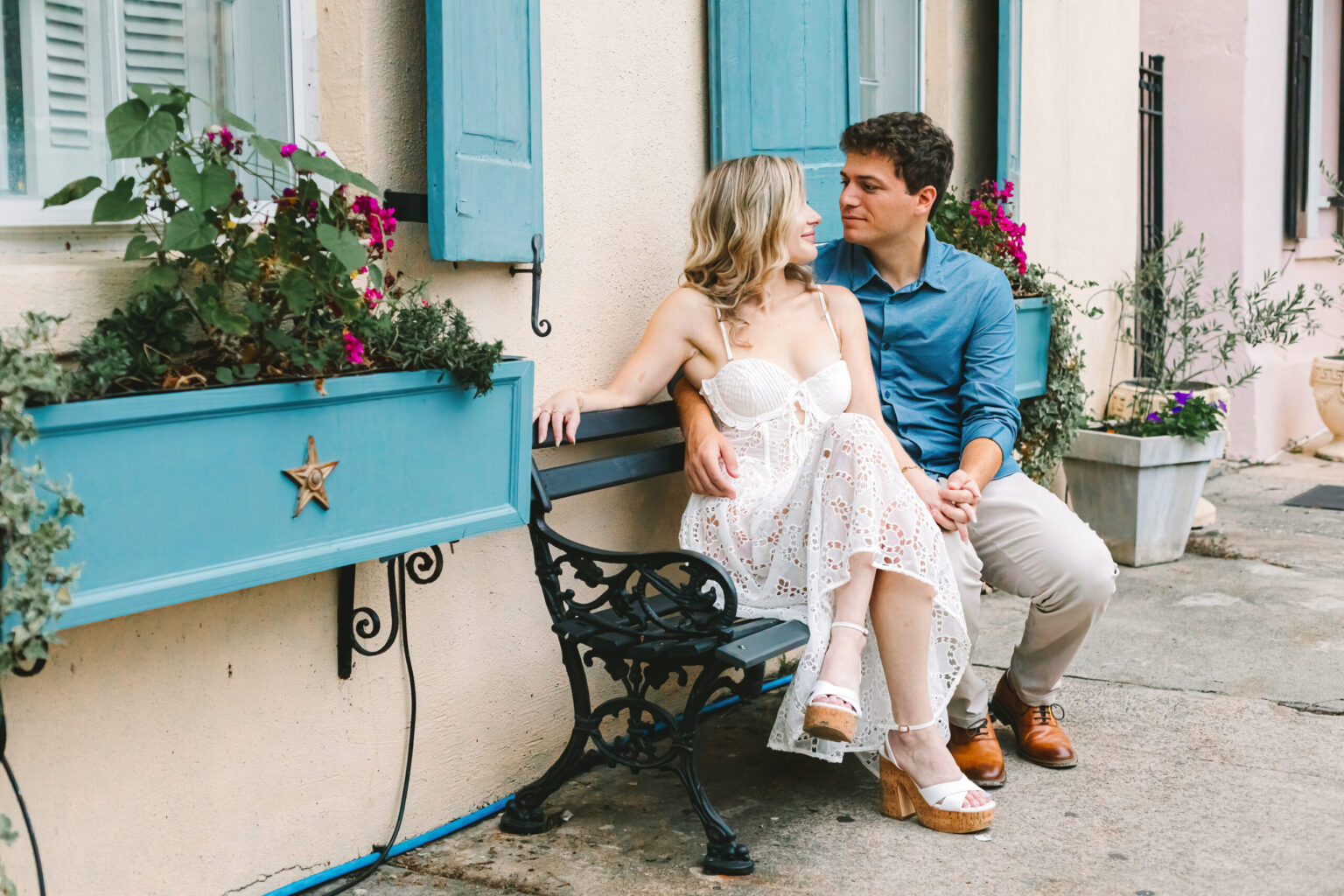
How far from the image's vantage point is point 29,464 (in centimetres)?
181

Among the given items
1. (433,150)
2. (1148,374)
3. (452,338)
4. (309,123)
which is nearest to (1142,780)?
(452,338)

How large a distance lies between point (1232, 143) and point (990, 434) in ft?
17.3

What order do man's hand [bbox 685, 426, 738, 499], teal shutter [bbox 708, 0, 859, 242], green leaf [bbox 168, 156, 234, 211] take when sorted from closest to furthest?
green leaf [bbox 168, 156, 234, 211] → man's hand [bbox 685, 426, 738, 499] → teal shutter [bbox 708, 0, 859, 242]

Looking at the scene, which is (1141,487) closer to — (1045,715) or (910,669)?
(1045,715)

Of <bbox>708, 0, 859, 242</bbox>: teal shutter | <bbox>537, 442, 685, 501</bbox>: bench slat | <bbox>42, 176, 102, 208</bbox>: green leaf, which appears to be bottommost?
<bbox>537, 442, 685, 501</bbox>: bench slat

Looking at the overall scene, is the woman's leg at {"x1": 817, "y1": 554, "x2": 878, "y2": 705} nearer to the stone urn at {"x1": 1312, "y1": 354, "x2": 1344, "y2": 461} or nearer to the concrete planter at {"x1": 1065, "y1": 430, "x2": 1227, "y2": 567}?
the concrete planter at {"x1": 1065, "y1": 430, "x2": 1227, "y2": 567}

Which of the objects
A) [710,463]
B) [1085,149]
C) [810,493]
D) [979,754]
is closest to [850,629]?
[810,493]

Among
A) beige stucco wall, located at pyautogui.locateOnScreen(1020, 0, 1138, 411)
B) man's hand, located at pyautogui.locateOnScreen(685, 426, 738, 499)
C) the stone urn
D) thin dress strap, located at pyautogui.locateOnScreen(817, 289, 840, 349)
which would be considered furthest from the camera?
the stone urn

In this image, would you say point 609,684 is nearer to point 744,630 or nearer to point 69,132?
point 744,630

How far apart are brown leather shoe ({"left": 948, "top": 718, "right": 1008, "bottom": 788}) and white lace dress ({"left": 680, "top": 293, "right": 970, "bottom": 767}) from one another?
0.22 metres

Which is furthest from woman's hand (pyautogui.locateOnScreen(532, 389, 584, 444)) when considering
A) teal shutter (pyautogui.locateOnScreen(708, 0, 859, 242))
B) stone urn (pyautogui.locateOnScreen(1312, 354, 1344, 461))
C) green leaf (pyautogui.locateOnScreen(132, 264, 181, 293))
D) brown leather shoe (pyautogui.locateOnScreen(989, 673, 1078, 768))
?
stone urn (pyautogui.locateOnScreen(1312, 354, 1344, 461))

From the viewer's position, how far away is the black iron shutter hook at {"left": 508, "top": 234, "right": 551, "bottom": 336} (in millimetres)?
2859

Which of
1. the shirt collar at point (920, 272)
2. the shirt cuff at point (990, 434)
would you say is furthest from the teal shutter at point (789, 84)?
the shirt cuff at point (990, 434)

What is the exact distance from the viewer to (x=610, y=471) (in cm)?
308
